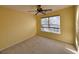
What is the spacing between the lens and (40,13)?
4.97 ft

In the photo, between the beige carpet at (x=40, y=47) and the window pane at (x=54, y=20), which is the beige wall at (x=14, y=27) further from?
the window pane at (x=54, y=20)

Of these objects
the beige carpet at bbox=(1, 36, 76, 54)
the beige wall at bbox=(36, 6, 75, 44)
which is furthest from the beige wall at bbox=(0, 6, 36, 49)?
the beige wall at bbox=(36, 6, 75, 44)

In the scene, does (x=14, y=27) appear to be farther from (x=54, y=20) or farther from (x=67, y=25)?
(x=67, y=25)

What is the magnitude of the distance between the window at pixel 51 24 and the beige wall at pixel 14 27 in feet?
0.55

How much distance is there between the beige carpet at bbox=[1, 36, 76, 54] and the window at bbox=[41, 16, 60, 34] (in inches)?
6.6

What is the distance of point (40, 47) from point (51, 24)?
38cm

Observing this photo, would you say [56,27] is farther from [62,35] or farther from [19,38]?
[19,38]

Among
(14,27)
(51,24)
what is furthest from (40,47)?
(14,27)

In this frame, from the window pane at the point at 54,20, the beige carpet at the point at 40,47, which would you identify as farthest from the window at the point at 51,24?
the beige carpet at the point at 40,47

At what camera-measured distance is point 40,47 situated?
4.89 feet
